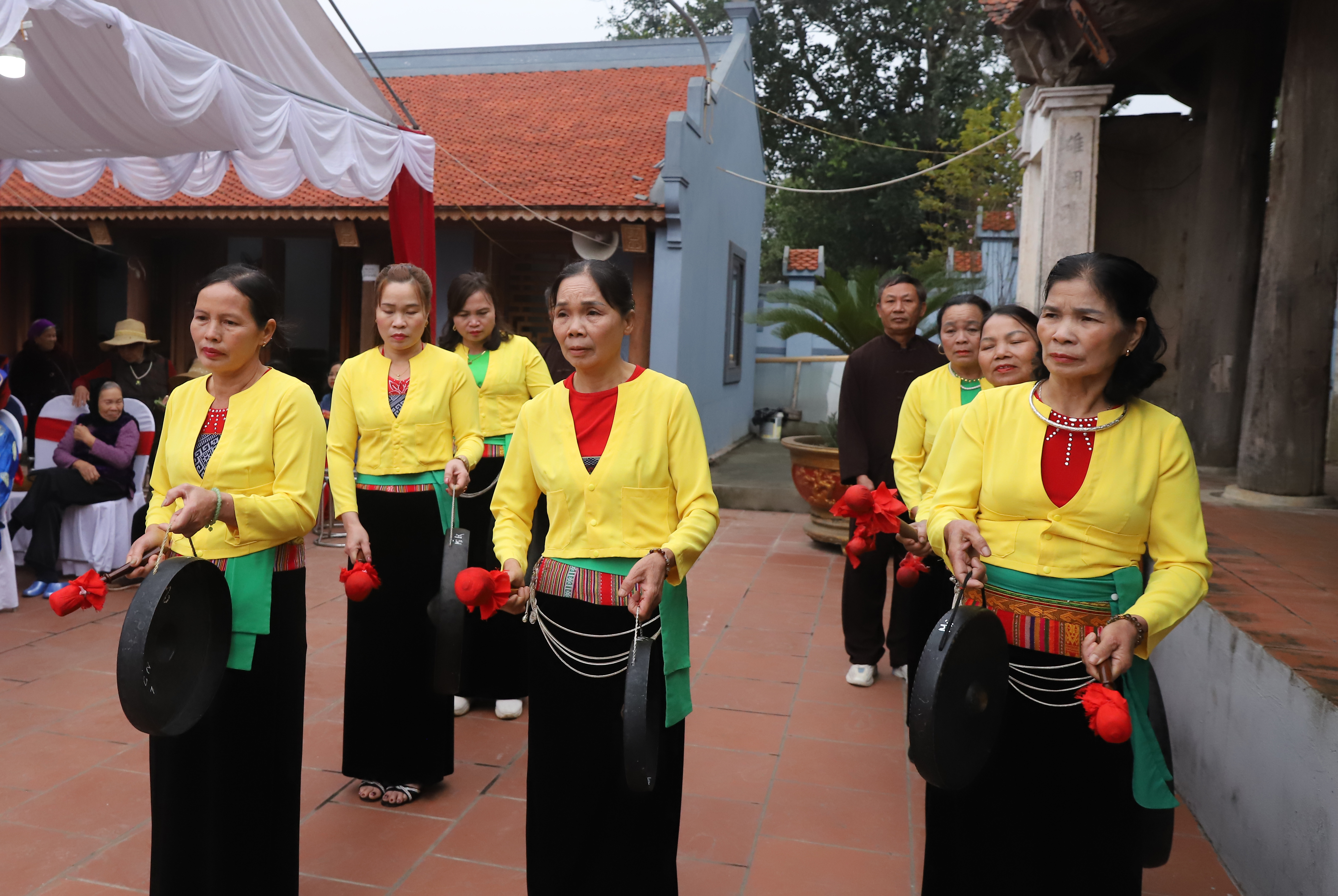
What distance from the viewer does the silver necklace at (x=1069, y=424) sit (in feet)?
6.93

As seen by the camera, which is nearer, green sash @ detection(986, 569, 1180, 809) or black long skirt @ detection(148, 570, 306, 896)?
green sash @ detection(986, 569, 1180, 809)

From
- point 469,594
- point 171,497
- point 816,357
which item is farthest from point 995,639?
point 816,357

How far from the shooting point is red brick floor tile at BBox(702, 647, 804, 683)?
4914 mm

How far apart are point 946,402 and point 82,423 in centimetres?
529

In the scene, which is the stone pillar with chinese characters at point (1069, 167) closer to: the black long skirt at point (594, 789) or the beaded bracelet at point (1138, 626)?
the beaded bracelet at point (1138, 626)

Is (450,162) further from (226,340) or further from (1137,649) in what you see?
(1137,649)

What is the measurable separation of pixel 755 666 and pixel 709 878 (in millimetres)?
2068

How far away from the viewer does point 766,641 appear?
5488mm

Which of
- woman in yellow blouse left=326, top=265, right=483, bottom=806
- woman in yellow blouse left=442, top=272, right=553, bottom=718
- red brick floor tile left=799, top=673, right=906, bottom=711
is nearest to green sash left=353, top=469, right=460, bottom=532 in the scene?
woman in yellow blouse left=326, top=265, right=483, bottom=806

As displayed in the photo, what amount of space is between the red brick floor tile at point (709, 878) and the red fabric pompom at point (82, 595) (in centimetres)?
174

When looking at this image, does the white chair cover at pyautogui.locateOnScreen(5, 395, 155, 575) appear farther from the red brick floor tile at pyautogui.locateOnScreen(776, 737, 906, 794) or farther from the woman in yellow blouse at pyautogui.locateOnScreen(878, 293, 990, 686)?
the woman in yellow blouse at pyautogui.locateOnScreen(878, 293, 990, 686)

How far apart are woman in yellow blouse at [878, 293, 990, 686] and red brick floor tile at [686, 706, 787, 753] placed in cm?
68

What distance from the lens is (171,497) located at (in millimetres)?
2373

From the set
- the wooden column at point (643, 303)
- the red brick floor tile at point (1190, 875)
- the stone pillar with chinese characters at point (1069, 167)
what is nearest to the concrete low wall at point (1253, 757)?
the red brick floor tile at point (1190, 875)
